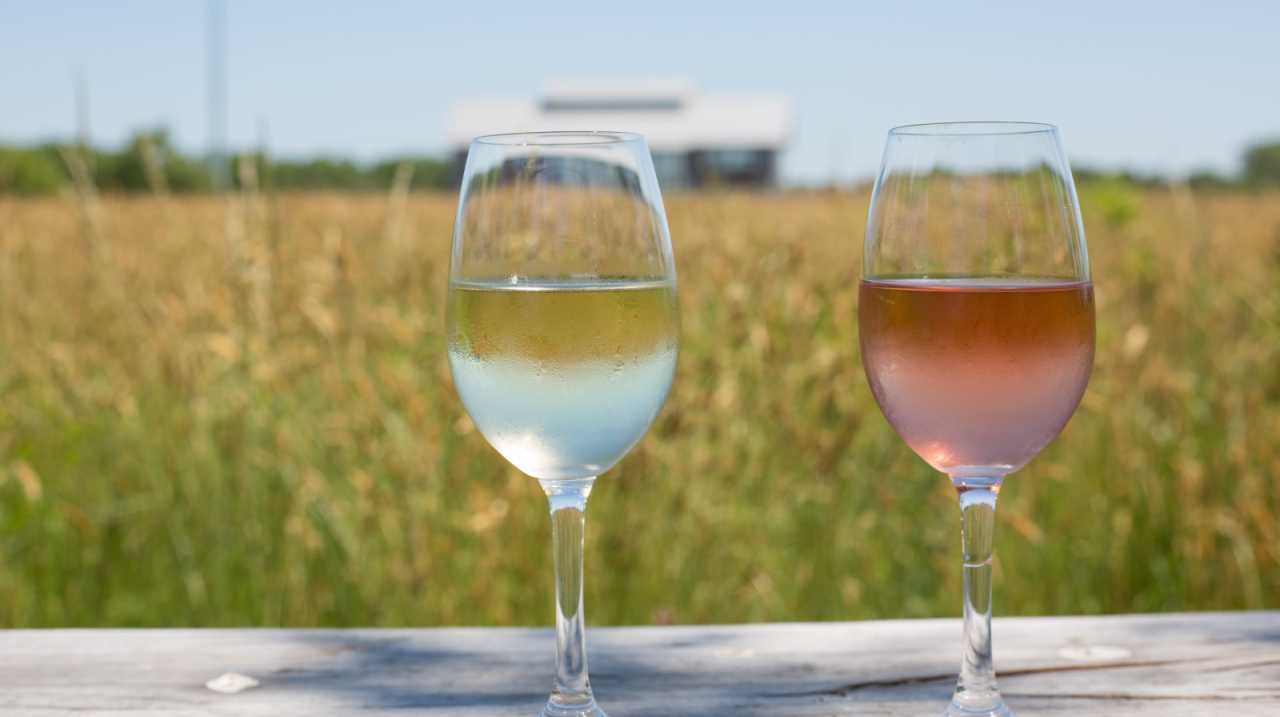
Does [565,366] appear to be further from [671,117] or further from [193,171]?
[671,117]

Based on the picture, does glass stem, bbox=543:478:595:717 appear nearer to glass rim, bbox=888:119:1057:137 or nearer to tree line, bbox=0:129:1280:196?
glass rim, bbox=888:119:1057:137

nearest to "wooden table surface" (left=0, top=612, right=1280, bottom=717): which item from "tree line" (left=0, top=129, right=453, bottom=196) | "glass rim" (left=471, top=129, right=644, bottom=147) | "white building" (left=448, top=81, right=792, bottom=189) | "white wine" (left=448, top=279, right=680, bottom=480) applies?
"white wine" (left=448, top=279, right=680, bottom=480)

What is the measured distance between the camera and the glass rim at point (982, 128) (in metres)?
1.02

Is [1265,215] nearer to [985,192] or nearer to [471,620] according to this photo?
[471,620]

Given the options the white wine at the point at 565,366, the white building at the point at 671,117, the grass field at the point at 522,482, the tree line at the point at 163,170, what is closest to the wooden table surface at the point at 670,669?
the white wine at the point at 565,366

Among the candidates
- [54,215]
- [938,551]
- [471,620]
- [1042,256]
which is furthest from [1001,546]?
[54,215]

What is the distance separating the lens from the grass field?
97.4 inches

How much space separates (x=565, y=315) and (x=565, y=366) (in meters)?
0.04

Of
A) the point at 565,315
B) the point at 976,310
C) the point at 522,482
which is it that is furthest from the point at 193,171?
the point at 976,310

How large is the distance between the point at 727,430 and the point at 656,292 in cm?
173

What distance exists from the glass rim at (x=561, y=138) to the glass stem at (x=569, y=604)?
281mm

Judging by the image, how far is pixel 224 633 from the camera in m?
1.26

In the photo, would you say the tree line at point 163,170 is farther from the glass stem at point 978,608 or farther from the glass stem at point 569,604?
the glass stem at point 978,608

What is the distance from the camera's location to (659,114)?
49375 millimetres
